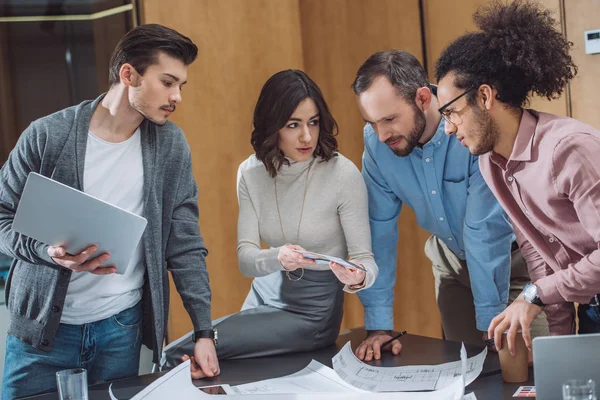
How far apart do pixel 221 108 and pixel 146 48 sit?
1.43 metres

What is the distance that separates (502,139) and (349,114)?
2.34m

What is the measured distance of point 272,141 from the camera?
8.19ft

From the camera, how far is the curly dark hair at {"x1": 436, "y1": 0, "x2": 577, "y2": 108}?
1867 mm

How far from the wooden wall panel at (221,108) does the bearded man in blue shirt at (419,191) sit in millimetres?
1250

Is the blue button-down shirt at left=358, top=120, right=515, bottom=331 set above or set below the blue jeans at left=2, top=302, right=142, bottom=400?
above

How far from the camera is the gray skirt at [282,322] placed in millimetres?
2297

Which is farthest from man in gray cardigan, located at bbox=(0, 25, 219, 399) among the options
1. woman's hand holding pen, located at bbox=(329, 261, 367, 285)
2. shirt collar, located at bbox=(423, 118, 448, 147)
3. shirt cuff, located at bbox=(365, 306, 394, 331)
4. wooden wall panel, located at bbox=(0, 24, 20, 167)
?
wooden wall panel, located at bbox=(0, 24, 20, 167)

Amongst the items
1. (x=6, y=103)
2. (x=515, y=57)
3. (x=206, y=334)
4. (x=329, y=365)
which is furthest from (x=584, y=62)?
(x=6, y=103)

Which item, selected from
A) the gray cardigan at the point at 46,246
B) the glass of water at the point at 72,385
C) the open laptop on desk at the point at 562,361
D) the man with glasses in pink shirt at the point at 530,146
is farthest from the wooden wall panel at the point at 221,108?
the open laptop on desk at the point at 562,361

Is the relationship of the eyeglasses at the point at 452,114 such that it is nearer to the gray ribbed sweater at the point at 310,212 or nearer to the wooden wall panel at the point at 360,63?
the gray ribbed sweater at the point at 310,212

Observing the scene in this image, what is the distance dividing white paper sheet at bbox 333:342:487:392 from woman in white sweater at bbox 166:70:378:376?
0.31 meters

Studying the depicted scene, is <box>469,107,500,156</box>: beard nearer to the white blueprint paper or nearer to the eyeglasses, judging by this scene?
the eyeglasses

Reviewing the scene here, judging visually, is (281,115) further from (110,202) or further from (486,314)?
(486,314)

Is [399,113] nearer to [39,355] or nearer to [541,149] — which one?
[541,149]
